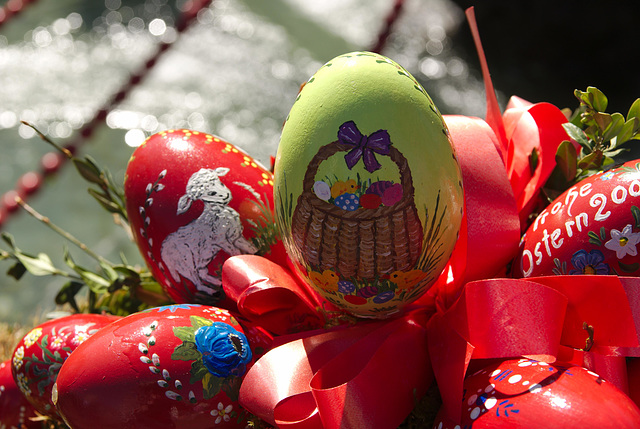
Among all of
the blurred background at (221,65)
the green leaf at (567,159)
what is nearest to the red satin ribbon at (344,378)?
the green leaf at (567,159)

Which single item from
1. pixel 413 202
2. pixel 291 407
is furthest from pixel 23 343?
pixel 413 202

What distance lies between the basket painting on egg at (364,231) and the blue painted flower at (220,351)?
0.13m

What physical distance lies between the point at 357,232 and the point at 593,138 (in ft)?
1.15

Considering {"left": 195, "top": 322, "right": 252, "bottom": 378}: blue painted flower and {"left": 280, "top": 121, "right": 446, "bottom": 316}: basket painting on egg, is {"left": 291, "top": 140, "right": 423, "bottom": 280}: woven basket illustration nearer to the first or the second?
{"left": 280, "top": 121, "right": 446, "bottom": 316}: basket painting on egg

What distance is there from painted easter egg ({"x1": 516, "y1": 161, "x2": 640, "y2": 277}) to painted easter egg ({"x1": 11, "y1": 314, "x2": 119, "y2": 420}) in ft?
1.91

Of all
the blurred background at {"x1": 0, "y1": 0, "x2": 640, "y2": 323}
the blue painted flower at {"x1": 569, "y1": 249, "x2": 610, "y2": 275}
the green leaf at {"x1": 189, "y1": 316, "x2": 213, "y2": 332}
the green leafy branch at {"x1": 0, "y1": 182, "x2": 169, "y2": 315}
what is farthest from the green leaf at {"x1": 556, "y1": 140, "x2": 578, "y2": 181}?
the blurred background at {"x1": 0, "y1": 0, "x2": 640, "y2": 323}

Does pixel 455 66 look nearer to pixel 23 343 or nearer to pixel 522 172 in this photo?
pixel 522 172

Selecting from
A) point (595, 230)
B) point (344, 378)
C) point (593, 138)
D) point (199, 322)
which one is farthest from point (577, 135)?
point (199, 322)

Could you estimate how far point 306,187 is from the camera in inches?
23.5

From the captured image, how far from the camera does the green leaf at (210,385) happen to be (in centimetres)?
68

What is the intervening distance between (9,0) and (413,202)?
3.29 metres

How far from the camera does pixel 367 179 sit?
572 millimetres

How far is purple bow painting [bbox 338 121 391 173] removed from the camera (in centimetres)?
57

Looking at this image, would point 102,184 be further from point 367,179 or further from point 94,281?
point 367,179
